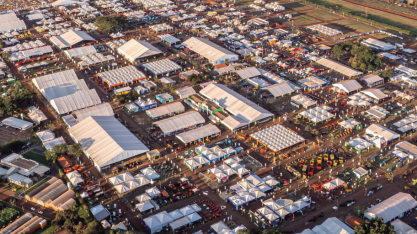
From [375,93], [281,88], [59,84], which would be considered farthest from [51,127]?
[375,93]

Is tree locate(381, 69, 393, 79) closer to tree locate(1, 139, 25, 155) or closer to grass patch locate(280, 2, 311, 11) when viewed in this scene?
grass patch locate(280, 2, 311, 11)

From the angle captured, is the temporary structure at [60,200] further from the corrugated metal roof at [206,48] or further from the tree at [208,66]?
the corrugated metal roof at [206,48]

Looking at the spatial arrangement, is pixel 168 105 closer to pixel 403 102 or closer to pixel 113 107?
pixel 113 107

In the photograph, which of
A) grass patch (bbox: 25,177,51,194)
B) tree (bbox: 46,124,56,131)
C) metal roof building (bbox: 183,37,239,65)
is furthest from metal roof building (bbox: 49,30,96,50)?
grass patch (bbox: 25,177,51,194)

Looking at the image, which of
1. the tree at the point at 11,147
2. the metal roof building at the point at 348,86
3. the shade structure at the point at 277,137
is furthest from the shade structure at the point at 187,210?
the metal roof building at the point at 348,86

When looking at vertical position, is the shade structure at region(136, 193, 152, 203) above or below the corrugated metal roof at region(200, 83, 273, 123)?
below

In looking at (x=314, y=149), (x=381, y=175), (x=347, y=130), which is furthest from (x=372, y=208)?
(x=347, y=130)
